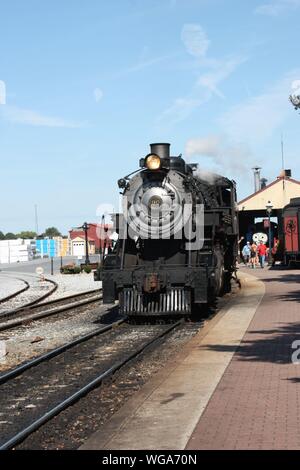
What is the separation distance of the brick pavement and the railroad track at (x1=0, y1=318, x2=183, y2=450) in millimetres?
1653

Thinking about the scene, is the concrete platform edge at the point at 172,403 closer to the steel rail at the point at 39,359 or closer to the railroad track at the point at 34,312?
the steel rail at the point at 39,359

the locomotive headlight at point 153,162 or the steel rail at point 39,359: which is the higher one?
the locomotive headlight at point 153,162

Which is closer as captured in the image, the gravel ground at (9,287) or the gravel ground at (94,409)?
the gravel ground at (94,409)

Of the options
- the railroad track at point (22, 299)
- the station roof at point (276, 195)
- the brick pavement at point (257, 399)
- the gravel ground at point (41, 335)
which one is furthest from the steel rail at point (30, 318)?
the station roof at point (276, 195)

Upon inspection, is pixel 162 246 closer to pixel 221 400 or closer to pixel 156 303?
pixel 156 303

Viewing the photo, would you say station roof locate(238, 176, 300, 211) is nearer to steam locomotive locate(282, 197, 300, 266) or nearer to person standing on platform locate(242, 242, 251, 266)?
person standing on platform locate(242, 242, 251, 266)

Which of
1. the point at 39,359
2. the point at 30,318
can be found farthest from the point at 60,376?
the point at 30,318

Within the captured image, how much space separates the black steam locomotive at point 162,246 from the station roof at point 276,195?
97.2 ft

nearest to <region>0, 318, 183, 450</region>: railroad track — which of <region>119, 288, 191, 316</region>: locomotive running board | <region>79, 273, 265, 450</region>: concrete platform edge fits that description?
<region>119, 288, 191, 316</region>: locomotive running board

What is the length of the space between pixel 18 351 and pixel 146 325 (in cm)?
378

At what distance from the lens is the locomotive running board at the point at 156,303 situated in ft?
44.8

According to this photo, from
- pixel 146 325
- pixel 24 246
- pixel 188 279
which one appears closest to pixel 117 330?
pixel 146 325
